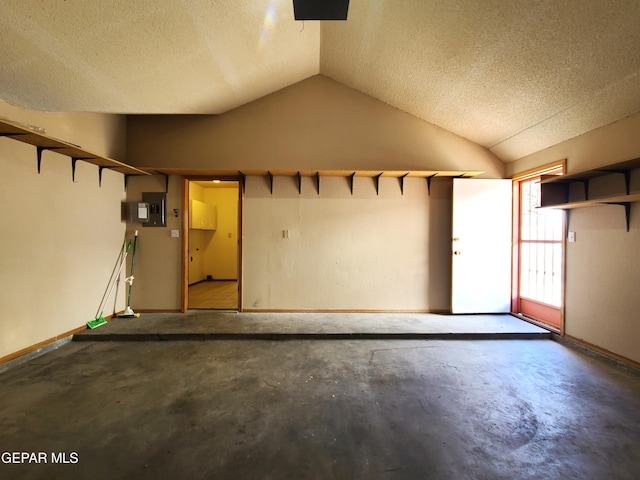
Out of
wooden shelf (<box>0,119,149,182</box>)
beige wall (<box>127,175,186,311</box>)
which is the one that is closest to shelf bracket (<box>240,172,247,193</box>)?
beige wall (<box>127,175,186,311</box>)

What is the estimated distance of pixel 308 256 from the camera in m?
4.31

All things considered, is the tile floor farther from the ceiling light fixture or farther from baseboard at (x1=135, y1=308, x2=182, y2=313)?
the ceiling light fixture

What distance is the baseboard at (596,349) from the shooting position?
8.73 feet

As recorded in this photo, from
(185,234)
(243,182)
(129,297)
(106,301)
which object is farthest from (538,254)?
(106,301)

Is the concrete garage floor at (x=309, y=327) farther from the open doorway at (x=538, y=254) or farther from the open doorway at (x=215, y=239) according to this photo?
the open doorway at (x=215, y=239)

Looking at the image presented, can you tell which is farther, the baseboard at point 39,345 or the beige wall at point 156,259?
the beige wall at point 156,259

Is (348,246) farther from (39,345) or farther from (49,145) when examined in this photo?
(39,345)

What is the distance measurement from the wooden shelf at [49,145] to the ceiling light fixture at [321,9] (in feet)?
8.26

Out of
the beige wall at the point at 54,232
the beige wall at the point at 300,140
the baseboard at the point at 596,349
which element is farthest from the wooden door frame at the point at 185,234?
the baseboard at the point at 596,349

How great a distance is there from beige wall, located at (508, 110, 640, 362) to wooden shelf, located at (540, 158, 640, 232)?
11 cm

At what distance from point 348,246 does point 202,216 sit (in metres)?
4.24

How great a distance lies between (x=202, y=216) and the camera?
680 centimetres

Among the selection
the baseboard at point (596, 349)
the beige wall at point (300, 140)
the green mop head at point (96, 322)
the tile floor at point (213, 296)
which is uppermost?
the beige wall at point (300, 140)

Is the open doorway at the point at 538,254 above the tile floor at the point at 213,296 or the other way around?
above
